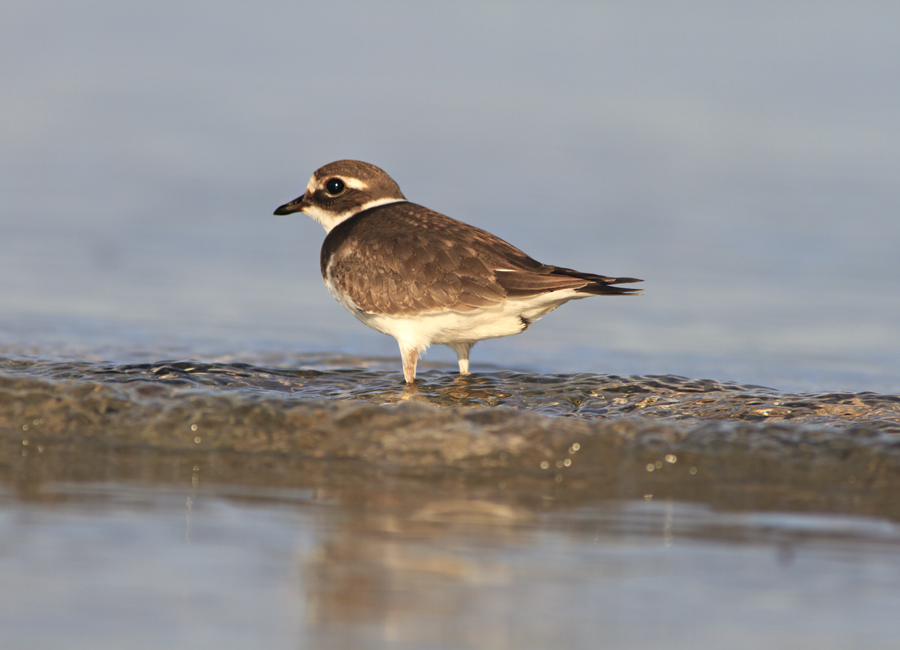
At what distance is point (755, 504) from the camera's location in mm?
5480

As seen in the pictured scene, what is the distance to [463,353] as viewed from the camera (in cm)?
934

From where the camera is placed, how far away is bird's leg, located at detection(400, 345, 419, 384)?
881 cm

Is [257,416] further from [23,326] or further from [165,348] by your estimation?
[23,326]

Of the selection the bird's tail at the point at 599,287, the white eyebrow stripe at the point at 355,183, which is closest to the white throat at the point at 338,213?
the white eyebrow stripe at the point at 355,183

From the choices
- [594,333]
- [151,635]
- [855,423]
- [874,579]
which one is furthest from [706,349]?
[151,635]

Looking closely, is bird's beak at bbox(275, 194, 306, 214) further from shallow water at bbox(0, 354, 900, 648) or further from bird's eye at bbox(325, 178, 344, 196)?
shallow water at bbox(0, 354, 900, 648)

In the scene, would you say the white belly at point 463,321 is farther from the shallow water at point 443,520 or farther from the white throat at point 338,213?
the white throat at point 338,213

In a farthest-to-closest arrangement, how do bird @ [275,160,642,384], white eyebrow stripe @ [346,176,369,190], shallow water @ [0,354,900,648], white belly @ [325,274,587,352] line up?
white eyebrow stripe @ [346,176,369,190], white belly @ [325,274,587,352], bird @ [275,160,642,384], shallow water @ [0,354,900,648]

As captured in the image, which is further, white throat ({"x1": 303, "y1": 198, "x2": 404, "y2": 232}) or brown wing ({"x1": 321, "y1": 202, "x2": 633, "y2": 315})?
white throat ({"x1": 303, "y1": 198, "x2": 404, "y2": 232})

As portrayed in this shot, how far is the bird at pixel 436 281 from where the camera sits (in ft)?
26.7

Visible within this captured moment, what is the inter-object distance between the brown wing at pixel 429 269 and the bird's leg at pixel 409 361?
461 millimetres

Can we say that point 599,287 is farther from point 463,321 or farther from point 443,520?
point 443,520

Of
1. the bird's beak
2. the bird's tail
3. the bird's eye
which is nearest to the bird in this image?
the bird's tail

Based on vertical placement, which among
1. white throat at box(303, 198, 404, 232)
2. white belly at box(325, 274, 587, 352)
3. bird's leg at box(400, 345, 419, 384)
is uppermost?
white throat at box(303, 198, 404, 232)
